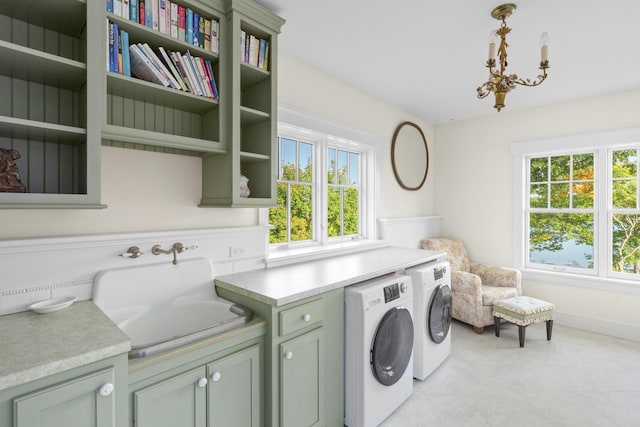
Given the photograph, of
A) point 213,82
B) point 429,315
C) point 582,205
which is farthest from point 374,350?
point 582,205

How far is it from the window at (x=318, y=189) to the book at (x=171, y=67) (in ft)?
3.08

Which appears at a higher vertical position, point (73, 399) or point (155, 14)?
point (155, 14)

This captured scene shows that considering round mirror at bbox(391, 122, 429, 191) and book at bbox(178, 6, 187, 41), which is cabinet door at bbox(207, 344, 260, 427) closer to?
book at bbox(178, 6, 187, 41)

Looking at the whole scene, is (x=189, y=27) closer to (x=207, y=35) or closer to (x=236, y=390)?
(x=207, y=35)

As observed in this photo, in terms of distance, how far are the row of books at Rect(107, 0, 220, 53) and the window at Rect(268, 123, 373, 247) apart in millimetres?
862

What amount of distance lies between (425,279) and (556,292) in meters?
2.29

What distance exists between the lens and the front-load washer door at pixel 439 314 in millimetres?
2527

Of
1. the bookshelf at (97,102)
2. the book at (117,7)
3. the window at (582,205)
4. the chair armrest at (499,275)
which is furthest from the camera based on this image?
the chair armrest at (499,275)

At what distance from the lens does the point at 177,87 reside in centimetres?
167

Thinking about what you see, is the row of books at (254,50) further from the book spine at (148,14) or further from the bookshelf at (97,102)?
the book spine at (148,14)

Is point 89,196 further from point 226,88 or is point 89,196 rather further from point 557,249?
point 557,249

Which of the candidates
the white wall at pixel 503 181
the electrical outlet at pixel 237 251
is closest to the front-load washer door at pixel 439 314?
the electrical outlet at pixel 237 251

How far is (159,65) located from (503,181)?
3.90m

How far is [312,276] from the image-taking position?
6.76ft
